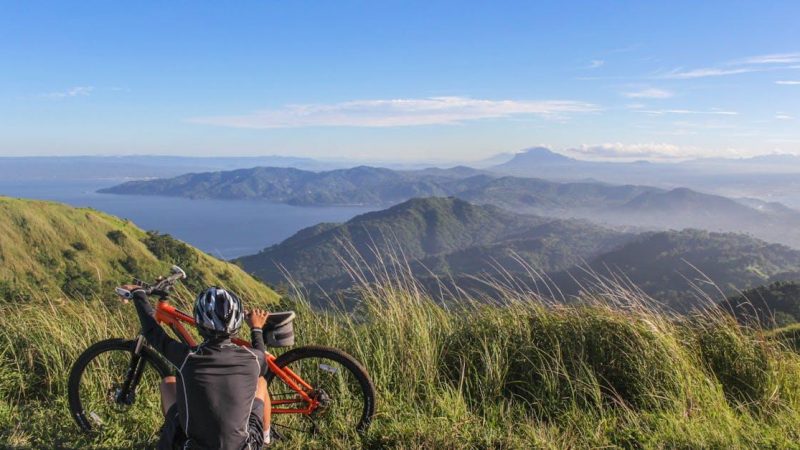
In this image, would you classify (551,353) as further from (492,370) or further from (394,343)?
(394,343)

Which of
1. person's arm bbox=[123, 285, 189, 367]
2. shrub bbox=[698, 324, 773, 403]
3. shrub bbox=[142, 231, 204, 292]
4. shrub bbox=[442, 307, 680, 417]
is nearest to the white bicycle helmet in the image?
person's arm bbox=[123, 285, 189, 367]

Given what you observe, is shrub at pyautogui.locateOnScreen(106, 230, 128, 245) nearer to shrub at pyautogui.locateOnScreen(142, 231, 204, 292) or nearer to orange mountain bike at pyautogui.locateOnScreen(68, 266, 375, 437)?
shrub at pyautogui.locateOnScreen(142, 231, 204, 292)

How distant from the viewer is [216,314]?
2.84m

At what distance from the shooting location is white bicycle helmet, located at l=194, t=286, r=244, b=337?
9.28 feet

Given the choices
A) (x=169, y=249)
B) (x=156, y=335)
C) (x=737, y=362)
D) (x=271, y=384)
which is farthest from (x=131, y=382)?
(x=169, y=249)

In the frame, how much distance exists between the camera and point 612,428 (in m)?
3.58

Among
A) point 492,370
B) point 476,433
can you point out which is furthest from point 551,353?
point 476,433

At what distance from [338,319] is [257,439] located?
209 centimetres

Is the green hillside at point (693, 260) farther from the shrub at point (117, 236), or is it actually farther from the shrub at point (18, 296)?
the shrub at point (18, 296)

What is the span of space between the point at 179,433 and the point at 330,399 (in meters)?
1.17

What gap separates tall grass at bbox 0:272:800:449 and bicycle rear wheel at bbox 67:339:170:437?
10 centimetres

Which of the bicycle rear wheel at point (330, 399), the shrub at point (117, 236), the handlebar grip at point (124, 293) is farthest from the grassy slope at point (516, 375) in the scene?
the shrub at point (117, 236)

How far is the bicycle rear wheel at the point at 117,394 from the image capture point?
3.86 metres

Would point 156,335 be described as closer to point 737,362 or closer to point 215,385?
point 215,385
